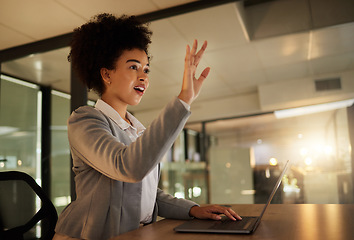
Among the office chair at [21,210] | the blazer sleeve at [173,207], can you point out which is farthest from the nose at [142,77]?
the office chair at [21,210]

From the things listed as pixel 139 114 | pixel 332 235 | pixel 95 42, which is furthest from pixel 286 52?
pixel 332 235

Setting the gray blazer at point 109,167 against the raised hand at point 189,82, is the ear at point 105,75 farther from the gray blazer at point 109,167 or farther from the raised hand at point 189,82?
the raised hand at point 189,82

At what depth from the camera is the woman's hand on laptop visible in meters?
1.09

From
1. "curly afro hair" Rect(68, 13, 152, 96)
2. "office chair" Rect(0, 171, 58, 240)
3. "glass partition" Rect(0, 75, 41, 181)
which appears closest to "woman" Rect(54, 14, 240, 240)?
"curly afro hair" Rect(68, 13, 152, 96)

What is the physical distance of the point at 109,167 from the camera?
3.04 ft

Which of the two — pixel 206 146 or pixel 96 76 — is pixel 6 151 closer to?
pixel 206 146

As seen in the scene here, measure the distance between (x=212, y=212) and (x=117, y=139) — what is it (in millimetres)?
432

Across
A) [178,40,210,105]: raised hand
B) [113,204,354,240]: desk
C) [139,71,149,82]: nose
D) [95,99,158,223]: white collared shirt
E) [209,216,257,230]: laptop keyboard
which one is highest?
[139,71,149,82]: nose

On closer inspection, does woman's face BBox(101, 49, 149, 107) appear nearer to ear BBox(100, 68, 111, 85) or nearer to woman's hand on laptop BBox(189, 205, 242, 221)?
ear BBox(100, 68, 111, 85)

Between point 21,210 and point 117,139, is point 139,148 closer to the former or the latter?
point 117,139

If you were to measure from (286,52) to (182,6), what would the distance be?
107 cm

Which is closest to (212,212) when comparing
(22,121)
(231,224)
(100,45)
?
(231,224)

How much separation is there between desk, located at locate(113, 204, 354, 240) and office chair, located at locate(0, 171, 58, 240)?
19.8 inches

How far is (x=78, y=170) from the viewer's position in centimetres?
113
